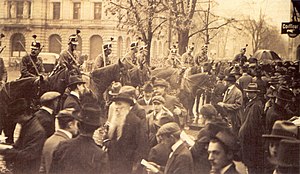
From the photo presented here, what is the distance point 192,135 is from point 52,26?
1650 mm

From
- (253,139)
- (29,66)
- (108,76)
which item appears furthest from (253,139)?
(29,66)

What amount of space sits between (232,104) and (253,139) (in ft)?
1.28

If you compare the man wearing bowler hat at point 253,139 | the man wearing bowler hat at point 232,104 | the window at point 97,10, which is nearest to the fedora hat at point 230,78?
the man wearing bowler hat at point 232,104

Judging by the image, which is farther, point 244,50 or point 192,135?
point 244,50

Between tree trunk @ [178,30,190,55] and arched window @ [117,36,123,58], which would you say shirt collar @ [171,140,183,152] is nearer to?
tree trunk @ [178,30,190,55]

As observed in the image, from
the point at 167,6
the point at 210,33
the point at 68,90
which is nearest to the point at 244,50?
the point at 210,33

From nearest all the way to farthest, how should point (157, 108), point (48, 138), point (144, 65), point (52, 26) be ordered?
point (48, 138) < point (157, 108) < point (52, 26) < point (144, 65)

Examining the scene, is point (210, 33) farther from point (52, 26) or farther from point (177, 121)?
point (52, 26)

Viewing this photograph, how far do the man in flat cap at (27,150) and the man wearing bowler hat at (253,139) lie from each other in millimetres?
1640

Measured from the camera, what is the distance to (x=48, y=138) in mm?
4121

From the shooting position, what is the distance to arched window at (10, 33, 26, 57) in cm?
494

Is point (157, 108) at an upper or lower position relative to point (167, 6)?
lower

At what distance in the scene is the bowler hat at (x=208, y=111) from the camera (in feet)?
13.9

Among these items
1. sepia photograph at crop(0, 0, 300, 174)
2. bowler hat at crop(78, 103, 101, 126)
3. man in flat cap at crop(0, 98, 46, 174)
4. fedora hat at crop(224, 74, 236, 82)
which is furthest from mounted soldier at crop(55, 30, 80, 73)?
fedora hat at crop(224, 74, 236, 82)
